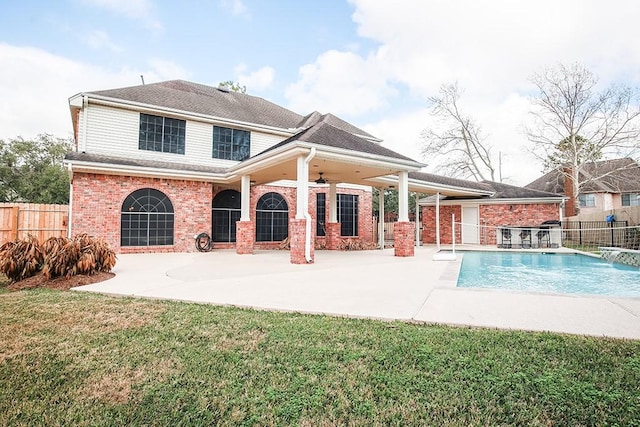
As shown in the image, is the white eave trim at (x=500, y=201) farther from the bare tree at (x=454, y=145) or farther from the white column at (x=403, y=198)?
the bare tree at (x=454, y=145)

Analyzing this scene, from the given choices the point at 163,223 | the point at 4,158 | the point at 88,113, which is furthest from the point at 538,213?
the point at 4,158

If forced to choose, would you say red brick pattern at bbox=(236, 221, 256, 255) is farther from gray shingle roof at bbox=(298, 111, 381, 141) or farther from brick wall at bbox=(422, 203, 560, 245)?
brick wall at bbox=(422, 203, 560, 245)

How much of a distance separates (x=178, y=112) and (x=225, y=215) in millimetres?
4831

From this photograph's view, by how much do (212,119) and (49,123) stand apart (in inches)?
874

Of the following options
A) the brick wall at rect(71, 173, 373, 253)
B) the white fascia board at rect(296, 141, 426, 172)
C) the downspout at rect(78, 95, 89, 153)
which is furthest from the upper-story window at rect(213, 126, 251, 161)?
the white fascia board at rect(296, 141, 426, 172)

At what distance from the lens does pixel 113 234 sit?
1242 centimetres

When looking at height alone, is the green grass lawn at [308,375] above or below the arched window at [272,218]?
below

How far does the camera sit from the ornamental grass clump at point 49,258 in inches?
255

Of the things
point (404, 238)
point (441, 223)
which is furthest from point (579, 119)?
point (404, 238)

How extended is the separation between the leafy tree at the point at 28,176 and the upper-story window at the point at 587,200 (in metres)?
41.4

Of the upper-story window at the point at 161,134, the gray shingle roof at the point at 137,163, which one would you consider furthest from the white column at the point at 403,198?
the upper-story window at the point at 161,134

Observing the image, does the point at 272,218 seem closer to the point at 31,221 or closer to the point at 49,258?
the point at 31,221

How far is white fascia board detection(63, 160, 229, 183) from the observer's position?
1147 centimetres

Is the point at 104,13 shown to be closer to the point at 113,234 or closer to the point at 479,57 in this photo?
the point at 113,234
